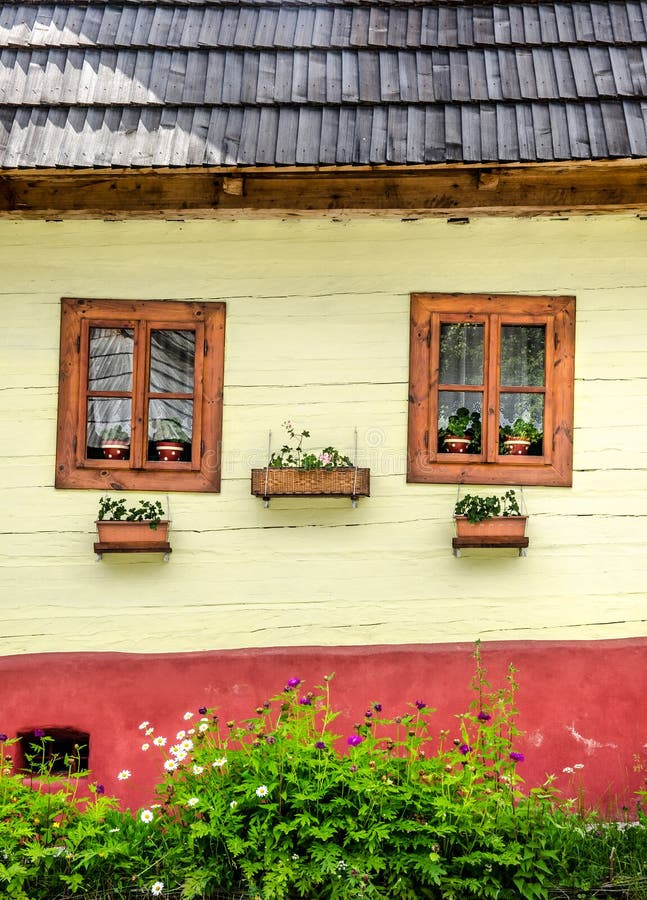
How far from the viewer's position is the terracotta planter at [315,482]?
509 cm

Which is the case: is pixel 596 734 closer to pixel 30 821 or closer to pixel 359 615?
pixel 359 615

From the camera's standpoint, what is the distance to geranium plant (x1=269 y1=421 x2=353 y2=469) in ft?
16.8

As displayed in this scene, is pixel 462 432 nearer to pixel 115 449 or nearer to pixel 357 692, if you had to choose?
pixel 357 692

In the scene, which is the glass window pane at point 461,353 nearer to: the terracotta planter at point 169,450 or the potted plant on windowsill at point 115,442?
the terracotta planter at point 169,450

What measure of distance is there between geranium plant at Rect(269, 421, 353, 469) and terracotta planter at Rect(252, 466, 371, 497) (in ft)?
0.14

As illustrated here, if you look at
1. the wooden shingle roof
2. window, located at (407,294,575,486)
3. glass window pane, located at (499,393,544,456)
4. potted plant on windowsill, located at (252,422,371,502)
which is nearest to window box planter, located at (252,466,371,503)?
potted plant on windowsill, located at (252,422,371,502)

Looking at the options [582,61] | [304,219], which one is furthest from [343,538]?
[582,61]

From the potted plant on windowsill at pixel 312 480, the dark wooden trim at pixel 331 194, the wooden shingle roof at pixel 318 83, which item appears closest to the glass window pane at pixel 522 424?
the potted plant on windowsill at pixel 312 480

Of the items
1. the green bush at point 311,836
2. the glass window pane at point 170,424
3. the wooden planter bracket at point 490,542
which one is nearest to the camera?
the green bush at point 311,836

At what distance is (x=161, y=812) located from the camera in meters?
4.14

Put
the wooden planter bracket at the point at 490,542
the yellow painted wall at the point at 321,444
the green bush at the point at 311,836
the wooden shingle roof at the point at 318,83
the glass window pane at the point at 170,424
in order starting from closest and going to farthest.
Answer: the green bush at the point at 311,836 < the wooden shingle roof at the point at 318,83 < the wooden planter bracket at the point at 490,542 < the yellow painted wall at the point at 321,444 < the glass window pane at the point at 170,424

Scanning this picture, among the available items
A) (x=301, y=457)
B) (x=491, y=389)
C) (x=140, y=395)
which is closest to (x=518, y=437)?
(x=491, y=389)

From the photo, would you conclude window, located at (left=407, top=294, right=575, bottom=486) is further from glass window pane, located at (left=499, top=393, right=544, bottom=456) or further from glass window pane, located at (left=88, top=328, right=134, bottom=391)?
glass window pane, located at (left=88, top=328, right=134, bottom=391)

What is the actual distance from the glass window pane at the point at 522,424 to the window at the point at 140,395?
1619 millimetres
